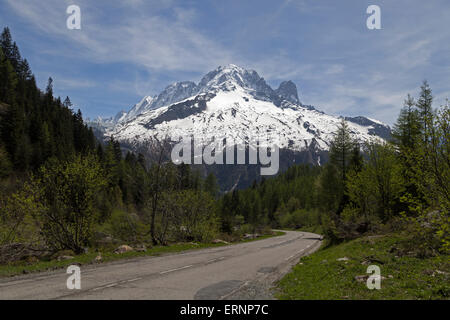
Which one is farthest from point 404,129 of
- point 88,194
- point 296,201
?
point 296,201

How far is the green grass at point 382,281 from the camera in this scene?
9.23 metres

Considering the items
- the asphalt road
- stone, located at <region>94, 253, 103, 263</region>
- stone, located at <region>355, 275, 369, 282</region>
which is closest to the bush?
stone, located at <region>94, 253, 103, 263</region>

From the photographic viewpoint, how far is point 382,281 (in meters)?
10.8

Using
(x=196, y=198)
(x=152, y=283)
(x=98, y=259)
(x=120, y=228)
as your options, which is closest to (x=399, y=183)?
(x=196, y=198)

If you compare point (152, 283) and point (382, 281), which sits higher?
point (382, 281)

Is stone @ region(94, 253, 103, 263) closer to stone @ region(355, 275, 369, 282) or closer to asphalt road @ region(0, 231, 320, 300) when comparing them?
asphalt road @ region(0, 231, 320, 300)

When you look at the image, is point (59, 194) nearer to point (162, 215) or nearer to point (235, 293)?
point (162, 215)

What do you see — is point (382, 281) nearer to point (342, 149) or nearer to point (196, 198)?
point (196, 198)

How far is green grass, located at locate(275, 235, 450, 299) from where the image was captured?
9.23 m

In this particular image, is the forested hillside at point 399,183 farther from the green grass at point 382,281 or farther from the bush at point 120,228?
the bush at point 120,228

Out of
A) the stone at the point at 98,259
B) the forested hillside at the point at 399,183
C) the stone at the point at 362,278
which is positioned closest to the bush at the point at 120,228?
the stone at the point at 98,259

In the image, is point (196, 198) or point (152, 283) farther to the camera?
point (196, 198)

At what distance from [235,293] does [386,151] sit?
80.6 ft

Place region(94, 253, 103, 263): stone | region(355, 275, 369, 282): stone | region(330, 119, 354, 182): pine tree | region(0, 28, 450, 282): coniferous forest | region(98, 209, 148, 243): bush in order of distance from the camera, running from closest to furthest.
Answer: region(0, 28, 450, 282): coniferous forest → region(355, 275, 369, 282): stone → region(94, 253, 103, 263): stone → region(98, 209, 148, 243): bush → region(330, 119, 354, 182): pine tree
